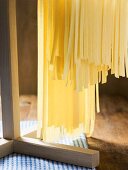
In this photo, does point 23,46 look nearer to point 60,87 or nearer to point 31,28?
point 31,28

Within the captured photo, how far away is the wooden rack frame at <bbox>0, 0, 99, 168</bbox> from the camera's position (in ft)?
4.00

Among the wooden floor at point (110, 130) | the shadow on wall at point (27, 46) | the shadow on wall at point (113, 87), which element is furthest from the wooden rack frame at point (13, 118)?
the shadow on wall at point (113, 87)

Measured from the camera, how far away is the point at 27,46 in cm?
248

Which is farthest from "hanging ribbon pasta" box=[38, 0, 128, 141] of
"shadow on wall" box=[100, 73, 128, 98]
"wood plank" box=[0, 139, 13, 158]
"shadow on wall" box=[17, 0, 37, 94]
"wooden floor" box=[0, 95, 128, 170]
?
"shadow on wall" box=[100, 73, 128, 98]

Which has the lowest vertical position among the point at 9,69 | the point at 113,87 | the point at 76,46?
the point at 113,87

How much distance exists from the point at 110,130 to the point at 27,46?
4.05 ft

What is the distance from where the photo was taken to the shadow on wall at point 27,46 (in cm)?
243

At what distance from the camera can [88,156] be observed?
1211mm

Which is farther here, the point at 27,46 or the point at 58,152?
the point at 27,46

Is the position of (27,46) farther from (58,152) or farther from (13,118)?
(58,152)

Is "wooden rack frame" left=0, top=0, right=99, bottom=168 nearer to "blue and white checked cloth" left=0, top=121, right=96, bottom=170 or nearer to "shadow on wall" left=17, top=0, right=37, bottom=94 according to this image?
"blue and white checked cloth" left=0, top=121, right=96, bottom=170

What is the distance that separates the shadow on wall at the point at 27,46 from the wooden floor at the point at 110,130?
0.14 metres

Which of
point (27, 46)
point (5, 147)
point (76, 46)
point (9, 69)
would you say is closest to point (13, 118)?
point (5, 147)

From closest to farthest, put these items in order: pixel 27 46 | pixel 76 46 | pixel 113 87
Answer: pixel 76 46
pixel 27 46
pixel 113 87
